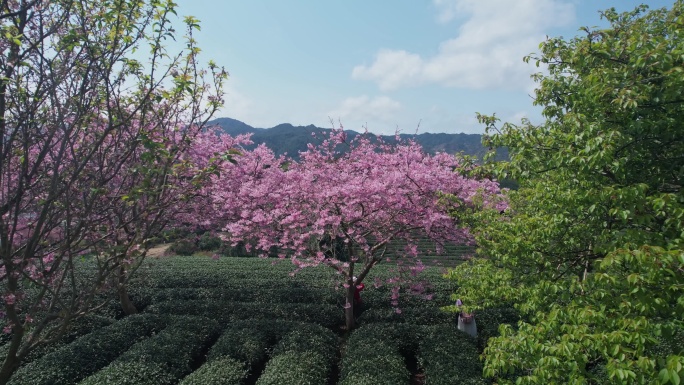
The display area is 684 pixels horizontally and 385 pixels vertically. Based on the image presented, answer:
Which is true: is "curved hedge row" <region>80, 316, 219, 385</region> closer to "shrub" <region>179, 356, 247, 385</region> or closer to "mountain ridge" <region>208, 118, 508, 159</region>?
"shrub" <region>179, 356, 247, 385</region>

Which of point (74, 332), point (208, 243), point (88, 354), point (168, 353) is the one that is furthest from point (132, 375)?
point (208, 243)

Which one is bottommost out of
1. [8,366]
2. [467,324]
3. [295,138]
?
[467,324]

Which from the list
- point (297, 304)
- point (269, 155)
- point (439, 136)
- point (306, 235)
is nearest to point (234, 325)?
point (297, 304)

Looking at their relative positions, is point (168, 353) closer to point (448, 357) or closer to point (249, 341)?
point (249, 341)

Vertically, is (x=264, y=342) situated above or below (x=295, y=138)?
below

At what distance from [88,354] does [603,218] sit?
407 inches

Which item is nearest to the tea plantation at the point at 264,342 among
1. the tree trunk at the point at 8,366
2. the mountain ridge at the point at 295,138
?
the tree trunk at the point at 8,366

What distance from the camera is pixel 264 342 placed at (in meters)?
9.87

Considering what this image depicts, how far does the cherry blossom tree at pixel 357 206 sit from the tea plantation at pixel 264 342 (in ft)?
4.66

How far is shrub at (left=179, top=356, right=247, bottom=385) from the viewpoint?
799 cm

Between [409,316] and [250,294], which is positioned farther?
[250,294]

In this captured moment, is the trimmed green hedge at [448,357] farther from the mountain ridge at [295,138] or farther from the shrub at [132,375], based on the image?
the mountain ridge at [295,138]

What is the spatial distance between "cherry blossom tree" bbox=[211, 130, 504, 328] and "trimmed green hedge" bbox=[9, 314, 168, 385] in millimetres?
3444

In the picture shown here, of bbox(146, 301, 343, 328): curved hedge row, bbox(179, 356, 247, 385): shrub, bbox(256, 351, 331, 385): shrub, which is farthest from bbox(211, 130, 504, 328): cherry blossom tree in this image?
bbox(179, 356, 247, 385): shrub
